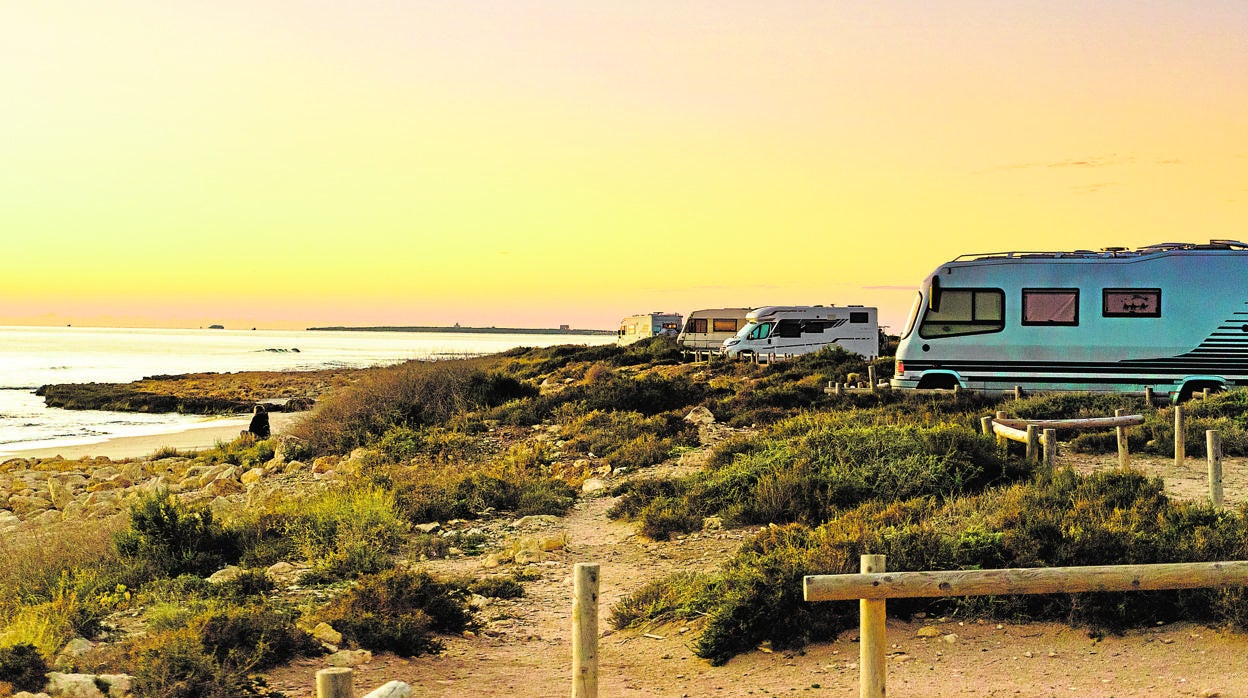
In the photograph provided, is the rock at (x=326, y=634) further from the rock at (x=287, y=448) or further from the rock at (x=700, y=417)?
the rock at (x=287, y=448)

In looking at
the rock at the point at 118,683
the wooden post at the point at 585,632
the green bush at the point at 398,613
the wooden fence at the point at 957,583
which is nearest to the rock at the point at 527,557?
the green bush at the point at 398,613

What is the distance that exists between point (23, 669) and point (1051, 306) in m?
19.2

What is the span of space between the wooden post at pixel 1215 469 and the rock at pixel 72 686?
11105 millimetres

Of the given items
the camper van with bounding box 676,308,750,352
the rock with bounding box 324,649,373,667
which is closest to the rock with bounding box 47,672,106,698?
the rock with bounding box 324,649,373,667

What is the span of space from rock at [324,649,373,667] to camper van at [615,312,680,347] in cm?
Answer: 4667

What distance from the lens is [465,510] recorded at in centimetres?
1419

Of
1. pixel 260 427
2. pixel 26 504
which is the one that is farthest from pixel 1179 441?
pixel 260 427

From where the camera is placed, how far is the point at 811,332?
38812 millimetres

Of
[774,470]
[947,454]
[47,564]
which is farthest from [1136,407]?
[47,564]

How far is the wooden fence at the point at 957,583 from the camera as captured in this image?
5.31 meters

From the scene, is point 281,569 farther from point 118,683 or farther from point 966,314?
point 966,314

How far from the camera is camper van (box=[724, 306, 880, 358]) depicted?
38625 mm

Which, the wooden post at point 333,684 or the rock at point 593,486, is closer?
the wooden post at point 333,684

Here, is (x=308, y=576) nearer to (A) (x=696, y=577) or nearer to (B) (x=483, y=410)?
(A) (x=696, y=577)
